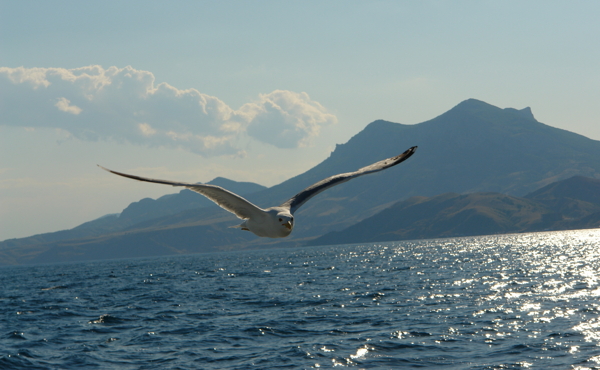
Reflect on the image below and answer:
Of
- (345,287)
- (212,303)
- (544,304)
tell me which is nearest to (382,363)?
(544,304)

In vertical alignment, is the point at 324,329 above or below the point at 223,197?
below

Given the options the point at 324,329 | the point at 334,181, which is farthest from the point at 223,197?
the point at 324,329

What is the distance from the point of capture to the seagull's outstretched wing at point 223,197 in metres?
10.2

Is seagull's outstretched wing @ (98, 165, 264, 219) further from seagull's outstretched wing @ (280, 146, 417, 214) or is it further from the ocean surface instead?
the ocean surface

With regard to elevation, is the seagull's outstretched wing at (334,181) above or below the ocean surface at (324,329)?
above

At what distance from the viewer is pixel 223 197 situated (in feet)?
42.9

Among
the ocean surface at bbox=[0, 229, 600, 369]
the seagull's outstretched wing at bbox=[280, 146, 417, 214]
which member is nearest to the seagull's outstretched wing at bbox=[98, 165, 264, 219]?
the seagull's outstretched wing at bbox=[280, 146, 417, 214]

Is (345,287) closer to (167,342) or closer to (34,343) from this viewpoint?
(167,342)

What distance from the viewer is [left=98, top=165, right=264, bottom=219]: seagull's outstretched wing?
10250 millimetres

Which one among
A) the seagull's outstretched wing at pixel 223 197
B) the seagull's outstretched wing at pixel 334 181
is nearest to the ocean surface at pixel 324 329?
the seagull's outstretched wing at pixel 334 181

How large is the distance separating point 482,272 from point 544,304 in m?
32.9

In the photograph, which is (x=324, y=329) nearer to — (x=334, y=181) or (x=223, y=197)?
(x=334, y=181)

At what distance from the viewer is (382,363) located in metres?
25.7

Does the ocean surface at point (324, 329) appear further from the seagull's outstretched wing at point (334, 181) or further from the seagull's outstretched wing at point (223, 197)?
the seagull's outstretched wing at point (223, 197)
